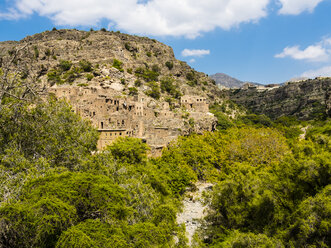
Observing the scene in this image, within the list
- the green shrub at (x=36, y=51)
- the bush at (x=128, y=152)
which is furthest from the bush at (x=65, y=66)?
the bush at (x=128, y=152)

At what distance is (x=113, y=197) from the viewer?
12.6 metres

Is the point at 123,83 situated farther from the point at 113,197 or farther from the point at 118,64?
the point at 113,197

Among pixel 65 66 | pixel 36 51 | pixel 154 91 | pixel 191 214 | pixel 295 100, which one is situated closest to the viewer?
pixel 191 214

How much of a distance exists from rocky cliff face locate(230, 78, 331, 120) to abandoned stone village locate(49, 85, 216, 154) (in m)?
86.1

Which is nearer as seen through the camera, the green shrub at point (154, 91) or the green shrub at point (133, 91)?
the green shrub at point (133, 91)

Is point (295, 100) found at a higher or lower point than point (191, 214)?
higher

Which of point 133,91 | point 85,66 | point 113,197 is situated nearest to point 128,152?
point 113,197

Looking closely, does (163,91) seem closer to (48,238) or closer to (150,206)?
(150,206)

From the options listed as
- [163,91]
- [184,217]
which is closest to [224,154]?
[184,217]

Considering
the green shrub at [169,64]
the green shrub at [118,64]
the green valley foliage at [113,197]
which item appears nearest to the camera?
the green valley foliage at [113,197]

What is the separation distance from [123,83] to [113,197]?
64.2 m

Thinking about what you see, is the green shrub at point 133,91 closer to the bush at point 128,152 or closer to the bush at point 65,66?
the bush at point 65,66

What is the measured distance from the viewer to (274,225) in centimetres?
1598

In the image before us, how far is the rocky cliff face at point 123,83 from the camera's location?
149ft
